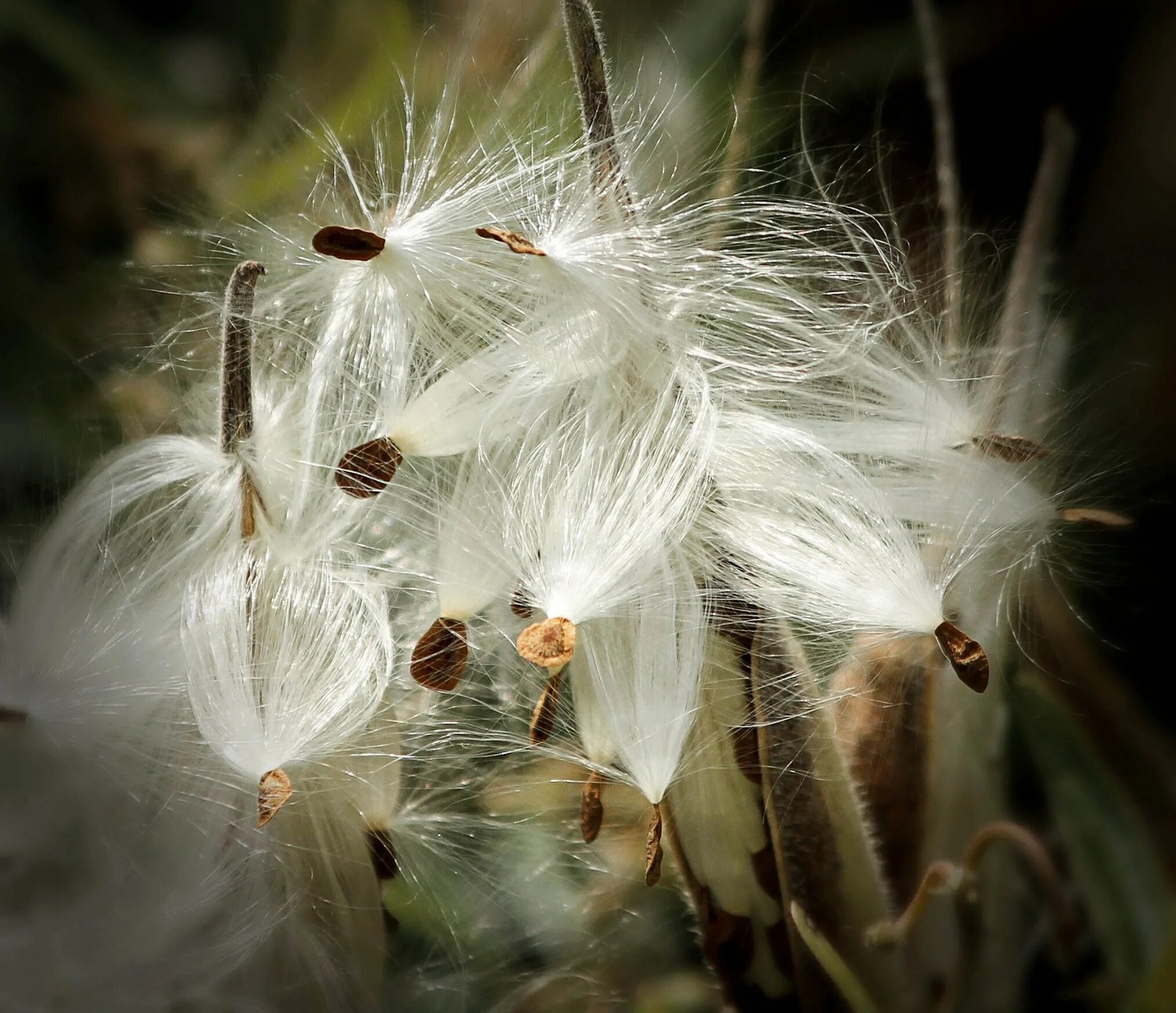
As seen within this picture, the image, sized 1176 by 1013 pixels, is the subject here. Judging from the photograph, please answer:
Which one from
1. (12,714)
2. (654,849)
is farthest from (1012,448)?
(12,714)

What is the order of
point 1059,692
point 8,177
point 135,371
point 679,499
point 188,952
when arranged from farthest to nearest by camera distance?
point 8,177 < point 1059,692 < point 135,371 < point 188,952 < point 679,499

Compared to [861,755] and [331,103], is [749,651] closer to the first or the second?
[861,755]

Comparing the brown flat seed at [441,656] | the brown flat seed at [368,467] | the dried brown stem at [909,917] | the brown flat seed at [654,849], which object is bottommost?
the dried brown stem at [909,917]

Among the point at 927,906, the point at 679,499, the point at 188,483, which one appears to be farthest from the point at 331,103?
the point at 927,906

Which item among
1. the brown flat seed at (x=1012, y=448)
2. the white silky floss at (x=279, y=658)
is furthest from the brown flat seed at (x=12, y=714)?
the brown flat seed at (x=1012, y=448)

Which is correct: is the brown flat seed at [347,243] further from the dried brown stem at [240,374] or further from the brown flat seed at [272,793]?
the brown flat seed at [272,793]

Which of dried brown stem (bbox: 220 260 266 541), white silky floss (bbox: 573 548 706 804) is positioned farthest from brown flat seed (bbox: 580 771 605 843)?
dried brown stem (bbox: 220 260 266 541)
